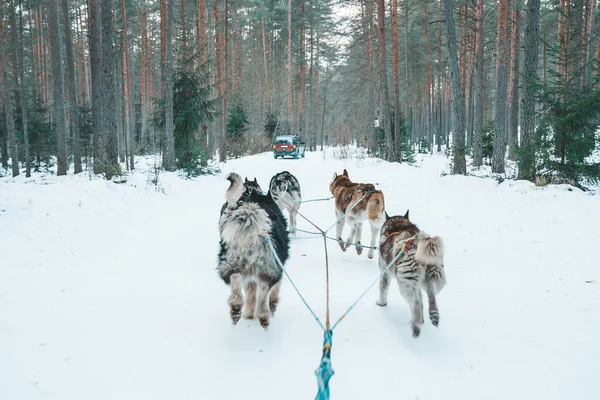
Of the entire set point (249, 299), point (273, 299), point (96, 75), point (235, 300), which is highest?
point (96, 75)

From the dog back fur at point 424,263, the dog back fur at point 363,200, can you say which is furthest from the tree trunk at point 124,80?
the dog back fur at point 424,263

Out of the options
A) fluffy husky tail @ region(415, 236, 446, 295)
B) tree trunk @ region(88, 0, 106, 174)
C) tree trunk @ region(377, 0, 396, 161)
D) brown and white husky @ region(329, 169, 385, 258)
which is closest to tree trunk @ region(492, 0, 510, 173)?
tree trunk @ region(377, 0, 396, 161)

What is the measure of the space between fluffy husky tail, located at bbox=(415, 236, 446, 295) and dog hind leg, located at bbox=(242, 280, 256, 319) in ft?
5.21

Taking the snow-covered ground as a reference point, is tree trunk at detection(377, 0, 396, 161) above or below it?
above

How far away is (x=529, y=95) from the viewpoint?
10695 mm

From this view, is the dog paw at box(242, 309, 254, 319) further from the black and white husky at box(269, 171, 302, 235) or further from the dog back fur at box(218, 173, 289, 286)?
the black and white husky at box(269, 171, 302, 235)

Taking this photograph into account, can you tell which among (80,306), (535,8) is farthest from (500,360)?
(535,8)

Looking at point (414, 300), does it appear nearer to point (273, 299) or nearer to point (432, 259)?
point (432, 259)

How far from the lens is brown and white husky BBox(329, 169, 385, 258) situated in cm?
566

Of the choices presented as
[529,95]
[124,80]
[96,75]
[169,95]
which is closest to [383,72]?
[529,95]

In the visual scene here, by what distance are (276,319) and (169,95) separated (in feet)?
43.4

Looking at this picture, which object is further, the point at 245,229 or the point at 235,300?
the point at 245,229

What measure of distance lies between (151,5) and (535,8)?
1126 inches

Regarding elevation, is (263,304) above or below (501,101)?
below
